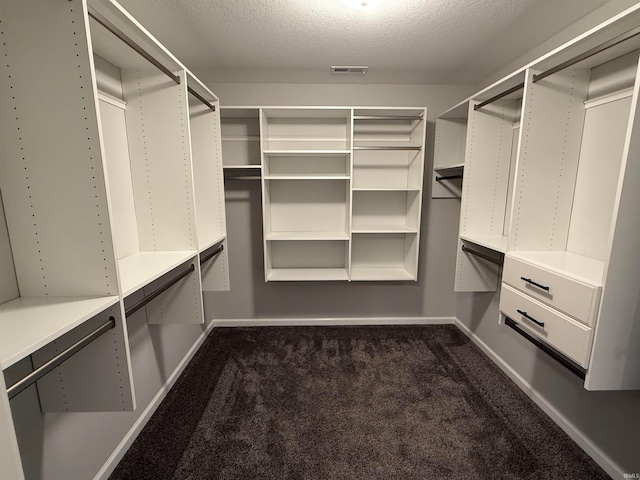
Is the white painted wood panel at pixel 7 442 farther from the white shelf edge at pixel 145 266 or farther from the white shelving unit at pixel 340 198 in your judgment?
the white shelving unit at pixel 340 198

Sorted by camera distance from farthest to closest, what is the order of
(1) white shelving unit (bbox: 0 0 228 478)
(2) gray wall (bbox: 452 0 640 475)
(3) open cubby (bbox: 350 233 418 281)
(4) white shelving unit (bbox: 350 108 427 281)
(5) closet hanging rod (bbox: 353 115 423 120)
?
(3) open cubby (bbox: 350 233 418 281)
(4) white shelving unit (bbox: 350 108 427 281)
(5) closet hanging rod (bbox: 353 115 423 120)
(2) gray wall (bbox: 452 0 640 475)
(1) white shelving unit (bbox: 0 0 228 478)

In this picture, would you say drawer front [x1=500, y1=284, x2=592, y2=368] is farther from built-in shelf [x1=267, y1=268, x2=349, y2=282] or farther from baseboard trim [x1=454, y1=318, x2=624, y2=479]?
built-in shelf [x1=267, y1=268, x2=349, y2=282]

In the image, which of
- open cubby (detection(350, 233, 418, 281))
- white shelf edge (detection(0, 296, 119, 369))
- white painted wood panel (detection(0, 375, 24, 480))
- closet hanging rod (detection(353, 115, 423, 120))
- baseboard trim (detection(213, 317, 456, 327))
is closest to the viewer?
white painted wood panel (detection(0, 375, 24, 480))

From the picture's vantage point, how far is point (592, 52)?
1251 millimetres

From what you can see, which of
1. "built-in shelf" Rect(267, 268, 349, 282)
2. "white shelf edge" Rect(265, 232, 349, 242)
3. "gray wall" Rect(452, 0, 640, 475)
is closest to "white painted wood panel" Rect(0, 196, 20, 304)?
"white shelf edge" Rect(265, 232, 349, 242)

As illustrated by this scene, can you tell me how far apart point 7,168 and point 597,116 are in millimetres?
2685

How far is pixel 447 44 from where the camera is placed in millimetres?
2021

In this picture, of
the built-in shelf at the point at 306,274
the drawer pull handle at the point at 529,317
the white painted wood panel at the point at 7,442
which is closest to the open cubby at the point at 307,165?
the built-in shelf at the point at 306,274

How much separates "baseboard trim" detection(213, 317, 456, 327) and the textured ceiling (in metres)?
2.42

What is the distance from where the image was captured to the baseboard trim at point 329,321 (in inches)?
123

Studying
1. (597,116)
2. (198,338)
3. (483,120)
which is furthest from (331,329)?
(597,116)

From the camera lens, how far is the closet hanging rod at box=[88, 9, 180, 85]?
40.3 inches

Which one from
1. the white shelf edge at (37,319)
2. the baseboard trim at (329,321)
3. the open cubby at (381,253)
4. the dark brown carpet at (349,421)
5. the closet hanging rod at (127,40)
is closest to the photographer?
the white shelf edge at (37,319)

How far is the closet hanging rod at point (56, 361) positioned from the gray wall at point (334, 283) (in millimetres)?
1972
